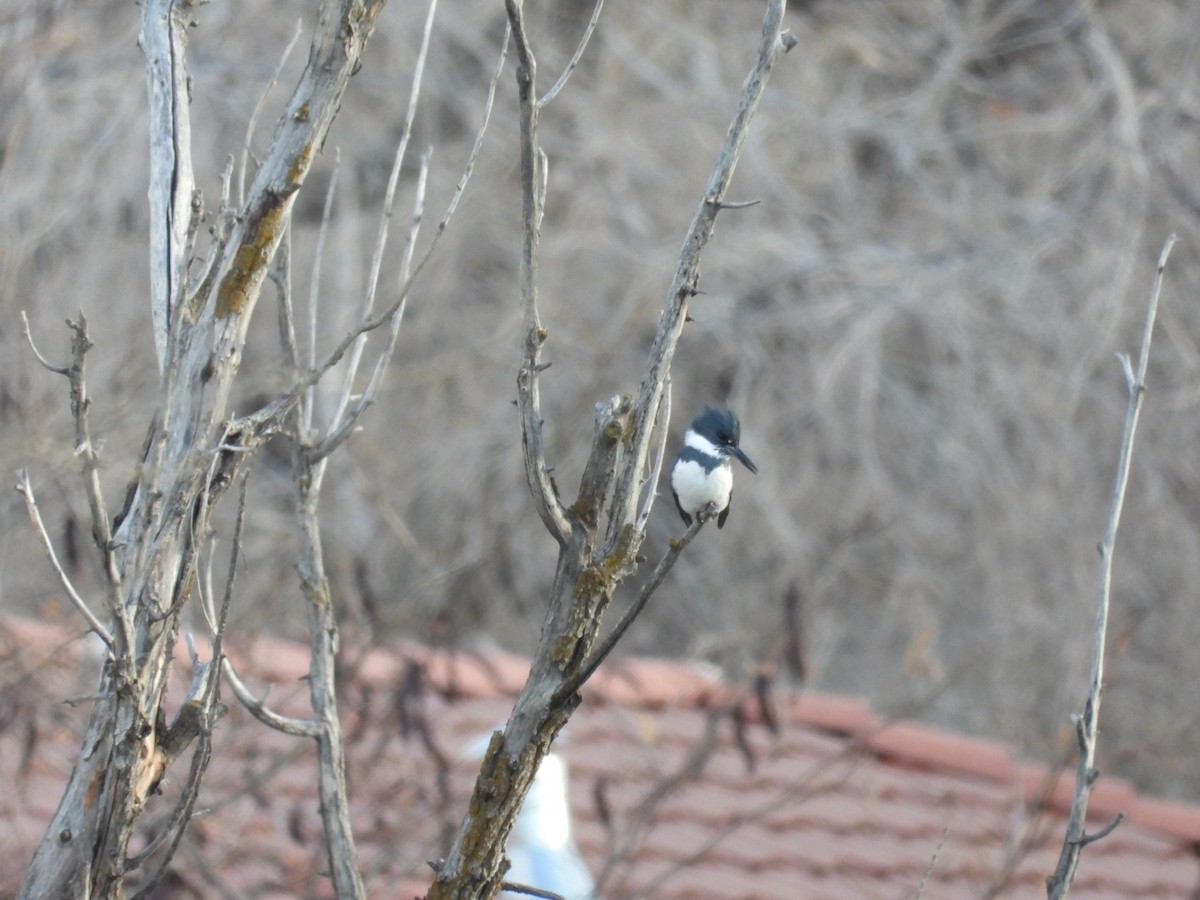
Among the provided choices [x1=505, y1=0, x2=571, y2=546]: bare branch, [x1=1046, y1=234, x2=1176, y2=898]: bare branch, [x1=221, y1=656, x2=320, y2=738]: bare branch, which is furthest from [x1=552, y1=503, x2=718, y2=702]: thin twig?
[x1=1046, y1=234, x2=1176, y2=898]: bare branch

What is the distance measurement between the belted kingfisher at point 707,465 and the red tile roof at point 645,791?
46 cm

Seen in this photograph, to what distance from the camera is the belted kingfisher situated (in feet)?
10.6

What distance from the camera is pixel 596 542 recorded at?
1.76 m

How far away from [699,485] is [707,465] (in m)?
0.05

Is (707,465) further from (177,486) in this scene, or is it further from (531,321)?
(177,486)

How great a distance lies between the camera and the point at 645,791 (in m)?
5.25

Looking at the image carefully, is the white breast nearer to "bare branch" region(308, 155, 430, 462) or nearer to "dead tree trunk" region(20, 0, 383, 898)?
"bare branch" region(308, 155, 430, 462)

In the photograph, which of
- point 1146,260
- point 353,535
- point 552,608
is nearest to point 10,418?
point 552,608

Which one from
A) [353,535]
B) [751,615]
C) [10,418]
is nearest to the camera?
[10,418]

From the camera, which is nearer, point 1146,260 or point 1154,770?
point 1146,260

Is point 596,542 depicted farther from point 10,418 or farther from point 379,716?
point 10,418

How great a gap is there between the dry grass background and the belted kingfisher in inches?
121

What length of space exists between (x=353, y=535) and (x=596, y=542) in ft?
22.9

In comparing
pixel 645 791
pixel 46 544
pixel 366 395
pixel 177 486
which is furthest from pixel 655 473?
pixel 645 791
